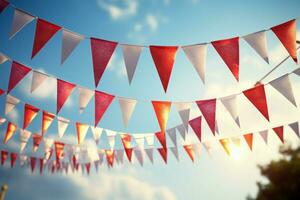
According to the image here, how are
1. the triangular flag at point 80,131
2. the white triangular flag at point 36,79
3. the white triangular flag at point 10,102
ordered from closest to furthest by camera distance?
the white triangular flag at point 36,79 < the white triangular flag at point 10,102 < the triangular flag at point 80,131

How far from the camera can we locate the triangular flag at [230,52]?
3475mm

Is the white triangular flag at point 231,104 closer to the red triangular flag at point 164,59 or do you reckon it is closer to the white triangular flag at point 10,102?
Answer: the red triangular flag at point 164,59

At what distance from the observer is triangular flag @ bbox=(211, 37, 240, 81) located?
347 centimetres

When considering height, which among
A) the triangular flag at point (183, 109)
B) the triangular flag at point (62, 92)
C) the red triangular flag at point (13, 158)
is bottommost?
the triangular flag at point (183, 109)

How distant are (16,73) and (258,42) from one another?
429cm

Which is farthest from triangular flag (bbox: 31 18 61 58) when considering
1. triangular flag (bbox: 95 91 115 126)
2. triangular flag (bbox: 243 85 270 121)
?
triangular flag (bbox: 243 85 270 121)

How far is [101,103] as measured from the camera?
478 centimetres

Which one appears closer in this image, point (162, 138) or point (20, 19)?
point (20, 19)


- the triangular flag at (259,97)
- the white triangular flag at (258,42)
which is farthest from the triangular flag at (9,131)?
the white triangular flag at (258,42)

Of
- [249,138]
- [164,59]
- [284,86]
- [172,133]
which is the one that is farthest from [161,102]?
[249,138]

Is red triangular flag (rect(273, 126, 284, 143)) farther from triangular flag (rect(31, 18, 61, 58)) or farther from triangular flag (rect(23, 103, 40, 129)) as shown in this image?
triangular flag (rect(23, 103, 40, 129))

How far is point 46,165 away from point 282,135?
984 cm

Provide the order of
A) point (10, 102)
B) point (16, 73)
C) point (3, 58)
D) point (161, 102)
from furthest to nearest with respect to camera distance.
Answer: point (10, 102)
point (161, 102)
point (16, 73)
point (3, 58)

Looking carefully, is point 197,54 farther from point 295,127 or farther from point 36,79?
point 295,127
